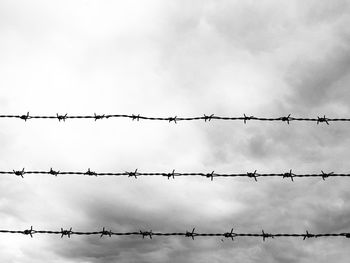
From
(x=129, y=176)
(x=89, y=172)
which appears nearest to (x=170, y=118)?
(x=129, y=176)

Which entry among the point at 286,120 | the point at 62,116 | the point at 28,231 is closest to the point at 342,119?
the point at 286,120

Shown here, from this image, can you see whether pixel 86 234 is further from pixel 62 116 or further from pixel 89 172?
pixel 62 116

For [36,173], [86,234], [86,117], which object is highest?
[86,117]

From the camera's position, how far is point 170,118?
5512 millimetres

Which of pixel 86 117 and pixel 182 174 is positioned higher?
pixel 86 117

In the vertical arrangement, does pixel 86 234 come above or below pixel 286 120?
below

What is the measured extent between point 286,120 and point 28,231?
3.76 metres

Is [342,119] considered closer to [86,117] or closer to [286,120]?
[286,120]

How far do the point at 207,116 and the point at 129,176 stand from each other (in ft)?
4.44

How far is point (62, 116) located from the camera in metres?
5.42

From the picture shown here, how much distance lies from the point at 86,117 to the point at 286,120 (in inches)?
108

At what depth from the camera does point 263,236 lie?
206 inches

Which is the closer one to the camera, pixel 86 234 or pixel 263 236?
pixel 86 234

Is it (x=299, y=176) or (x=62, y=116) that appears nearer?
(x=299, y=176)
